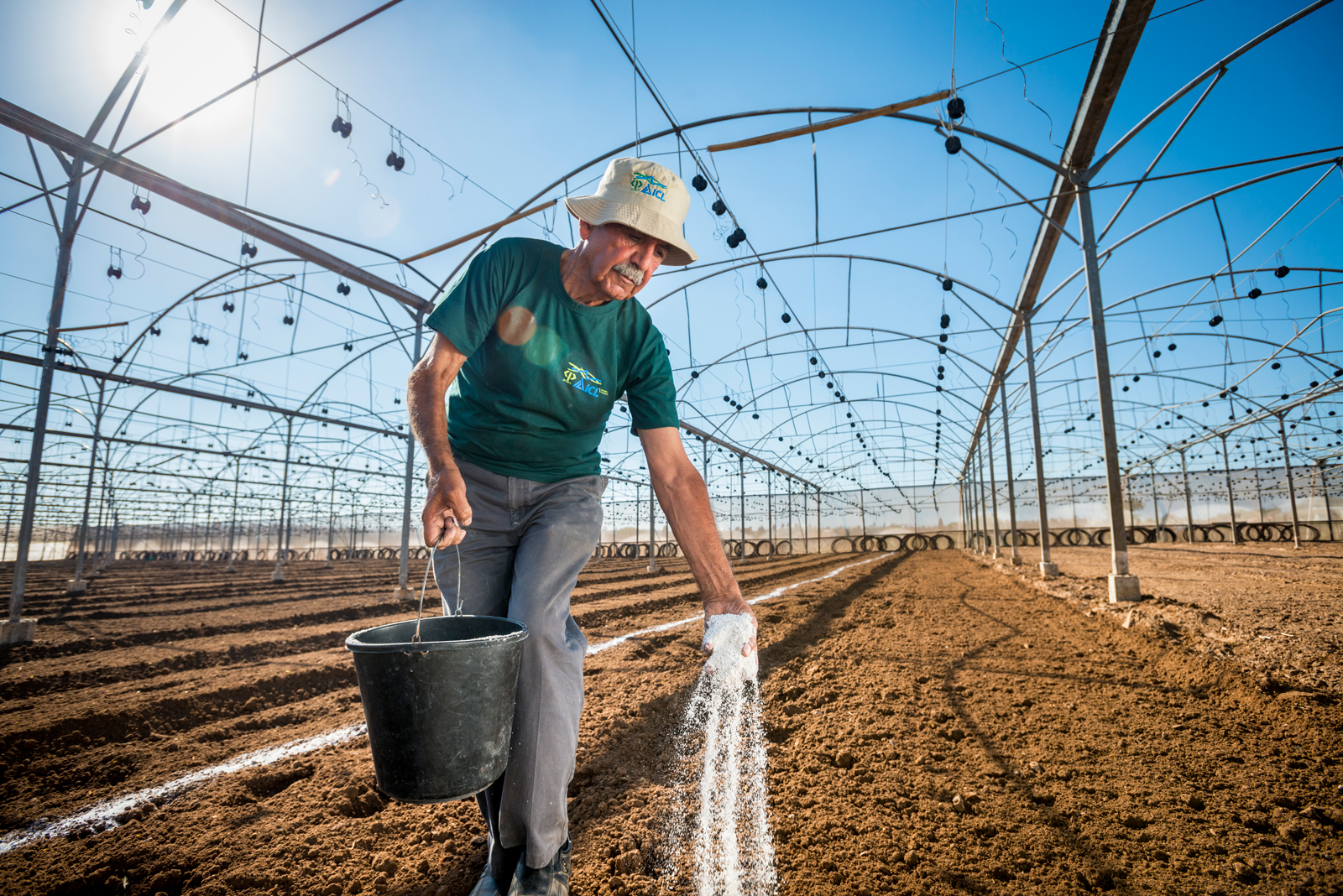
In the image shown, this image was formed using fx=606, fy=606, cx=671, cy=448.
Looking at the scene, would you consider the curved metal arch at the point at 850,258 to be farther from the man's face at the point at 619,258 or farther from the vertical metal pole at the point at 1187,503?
the vertical metal pole at the point at 1187,503

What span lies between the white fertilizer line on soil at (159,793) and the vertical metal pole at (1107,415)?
20.5ft

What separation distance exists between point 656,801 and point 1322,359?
20.8m

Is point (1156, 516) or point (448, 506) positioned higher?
point (448, 506)

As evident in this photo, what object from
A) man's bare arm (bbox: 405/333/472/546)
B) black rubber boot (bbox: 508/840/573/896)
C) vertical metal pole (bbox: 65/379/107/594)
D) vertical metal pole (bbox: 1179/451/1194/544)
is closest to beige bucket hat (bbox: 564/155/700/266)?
man's bare arm (bbox: 405/333/472/546)

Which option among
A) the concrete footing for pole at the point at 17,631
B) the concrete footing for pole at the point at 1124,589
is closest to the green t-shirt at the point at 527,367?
the concrete footing for pole at the point at 1124,589

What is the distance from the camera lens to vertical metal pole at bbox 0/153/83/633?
6012 millimetres

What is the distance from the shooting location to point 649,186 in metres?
1.68

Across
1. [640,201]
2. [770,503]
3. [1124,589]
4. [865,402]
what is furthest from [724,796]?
[865,402]

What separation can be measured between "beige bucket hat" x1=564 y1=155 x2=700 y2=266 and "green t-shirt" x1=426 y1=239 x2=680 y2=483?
23 centimetres

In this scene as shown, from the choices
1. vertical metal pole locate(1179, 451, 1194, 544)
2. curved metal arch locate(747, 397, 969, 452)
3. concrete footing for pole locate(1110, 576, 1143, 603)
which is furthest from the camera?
vertical metal pole locate(1179, 451, 1194, 544)

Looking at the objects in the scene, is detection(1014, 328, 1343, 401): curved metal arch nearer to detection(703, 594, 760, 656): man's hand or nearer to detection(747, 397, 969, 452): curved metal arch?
detection(747, 397, 969, 452): curved metal arch

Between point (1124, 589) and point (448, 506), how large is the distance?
654 cm

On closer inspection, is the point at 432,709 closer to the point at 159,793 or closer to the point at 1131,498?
the point at 159,793

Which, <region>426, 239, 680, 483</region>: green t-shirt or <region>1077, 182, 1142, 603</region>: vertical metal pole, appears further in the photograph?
<region>1077, 182, 1142, 603</region>: vertical metal pole
